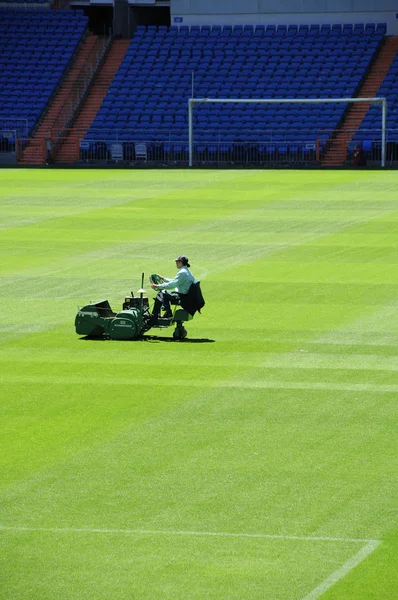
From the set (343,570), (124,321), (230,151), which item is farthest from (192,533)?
(230,151)

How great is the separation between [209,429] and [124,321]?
667cm

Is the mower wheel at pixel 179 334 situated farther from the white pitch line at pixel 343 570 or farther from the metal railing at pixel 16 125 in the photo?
the metal railing at pixel 16 125

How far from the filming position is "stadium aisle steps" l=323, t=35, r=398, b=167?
64.1m

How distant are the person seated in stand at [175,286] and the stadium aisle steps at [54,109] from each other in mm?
43807

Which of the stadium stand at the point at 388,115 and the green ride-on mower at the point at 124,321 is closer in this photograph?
the green ride-on mower at the point at 124,321

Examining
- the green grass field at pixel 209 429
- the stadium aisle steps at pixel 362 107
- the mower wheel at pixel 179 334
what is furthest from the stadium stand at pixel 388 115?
the mower wheel at pixel 179 334

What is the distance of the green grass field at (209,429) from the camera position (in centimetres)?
1306

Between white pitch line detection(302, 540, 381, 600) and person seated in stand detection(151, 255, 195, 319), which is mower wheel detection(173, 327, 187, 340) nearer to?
person seated in stand detection(151, 255, 195, 319)

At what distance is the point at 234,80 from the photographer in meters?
70.6

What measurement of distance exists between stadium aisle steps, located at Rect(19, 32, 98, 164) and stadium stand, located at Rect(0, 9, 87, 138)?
446mm

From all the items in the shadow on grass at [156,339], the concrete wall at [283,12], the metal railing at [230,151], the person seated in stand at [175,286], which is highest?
the concrete wall at [283,12]

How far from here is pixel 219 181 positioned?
56125 mm

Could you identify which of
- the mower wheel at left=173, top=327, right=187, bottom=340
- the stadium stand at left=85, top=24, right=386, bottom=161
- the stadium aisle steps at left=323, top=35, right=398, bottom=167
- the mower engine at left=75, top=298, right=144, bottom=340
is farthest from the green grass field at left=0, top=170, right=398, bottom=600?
the stadium stand at left=85, top=24, right=386, bottom=161

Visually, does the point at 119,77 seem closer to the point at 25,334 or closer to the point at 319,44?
the point at 319,44
